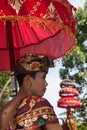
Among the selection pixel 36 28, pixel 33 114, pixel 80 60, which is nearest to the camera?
pixel 33 114

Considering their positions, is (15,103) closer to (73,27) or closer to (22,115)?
(22,115)

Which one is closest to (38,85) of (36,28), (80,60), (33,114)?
(33,114)

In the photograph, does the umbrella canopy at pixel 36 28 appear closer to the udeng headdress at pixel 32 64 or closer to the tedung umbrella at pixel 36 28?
the tedung umbrella at pixel 36 28

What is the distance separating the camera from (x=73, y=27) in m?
4.82

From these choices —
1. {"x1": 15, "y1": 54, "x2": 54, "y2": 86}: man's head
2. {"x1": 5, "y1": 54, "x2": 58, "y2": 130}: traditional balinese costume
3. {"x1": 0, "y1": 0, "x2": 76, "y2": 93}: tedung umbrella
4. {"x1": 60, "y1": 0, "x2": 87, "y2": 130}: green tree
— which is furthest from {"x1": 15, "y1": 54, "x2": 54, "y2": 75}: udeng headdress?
{"x1": 60, "y1": 0, "x2": 87, "y2": 130}: green tree

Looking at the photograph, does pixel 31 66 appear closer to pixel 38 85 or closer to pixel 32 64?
pixel 32 64

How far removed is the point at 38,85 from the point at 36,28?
240cm

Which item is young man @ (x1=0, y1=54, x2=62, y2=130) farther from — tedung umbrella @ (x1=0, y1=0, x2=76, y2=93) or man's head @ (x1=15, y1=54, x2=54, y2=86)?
tedung umbrella @ (x1=0, y1=0, x2=76, y2=93)

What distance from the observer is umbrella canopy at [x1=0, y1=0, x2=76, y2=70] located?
4184 mm

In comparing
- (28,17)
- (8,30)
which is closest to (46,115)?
(28,17)

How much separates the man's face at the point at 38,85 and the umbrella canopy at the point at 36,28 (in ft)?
2.64

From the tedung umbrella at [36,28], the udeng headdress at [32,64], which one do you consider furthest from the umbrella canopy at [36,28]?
the udeng headdress at [32,64]

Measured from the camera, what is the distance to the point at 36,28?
230 inches

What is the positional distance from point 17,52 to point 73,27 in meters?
1.47
